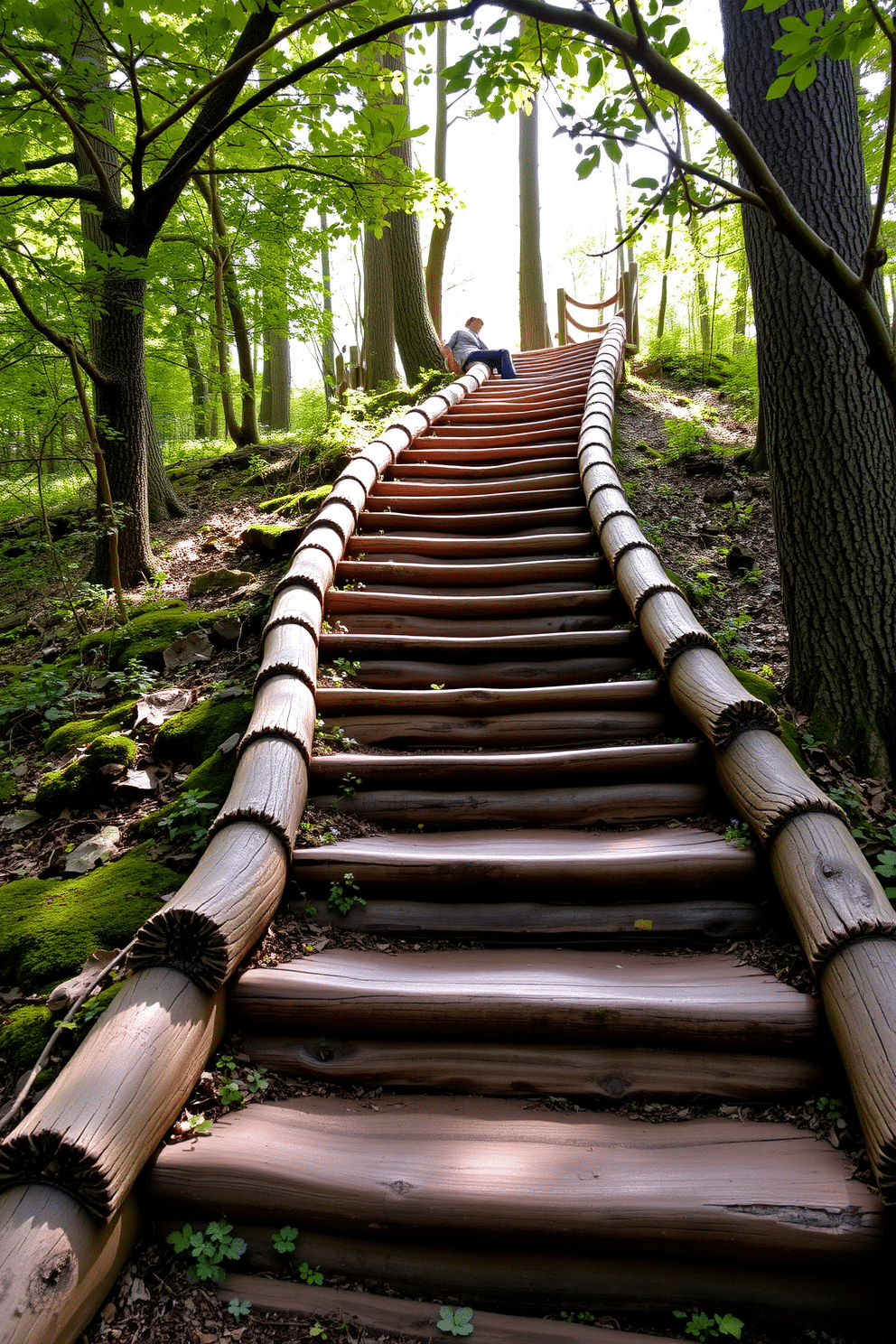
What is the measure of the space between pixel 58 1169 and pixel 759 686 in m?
3.37

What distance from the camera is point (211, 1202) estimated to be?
5.88 ft

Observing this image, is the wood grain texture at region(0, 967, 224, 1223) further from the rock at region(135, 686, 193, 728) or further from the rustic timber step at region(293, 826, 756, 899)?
the rock at region(135, 686, 193, 728)

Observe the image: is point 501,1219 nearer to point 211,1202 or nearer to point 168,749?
point 211,1202

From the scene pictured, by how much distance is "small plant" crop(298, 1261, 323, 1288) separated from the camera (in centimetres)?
169

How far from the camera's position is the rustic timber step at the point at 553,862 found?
2555 mm

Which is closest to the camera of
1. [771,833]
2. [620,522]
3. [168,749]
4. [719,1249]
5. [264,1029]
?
[719,1249]

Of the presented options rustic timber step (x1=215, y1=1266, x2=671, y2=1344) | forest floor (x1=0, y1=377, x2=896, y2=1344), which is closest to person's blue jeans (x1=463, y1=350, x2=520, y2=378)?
forest floor (x1=0, y1=377, x2=896, y2=1344)

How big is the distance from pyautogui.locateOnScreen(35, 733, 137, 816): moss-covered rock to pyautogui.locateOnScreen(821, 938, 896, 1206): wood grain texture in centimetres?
306

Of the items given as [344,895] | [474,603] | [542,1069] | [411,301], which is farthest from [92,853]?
[411,301]

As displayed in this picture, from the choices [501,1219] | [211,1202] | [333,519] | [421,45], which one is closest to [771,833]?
[501,1219]

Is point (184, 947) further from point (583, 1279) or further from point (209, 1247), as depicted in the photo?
point (583, 1279)

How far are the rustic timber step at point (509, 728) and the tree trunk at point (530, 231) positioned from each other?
13443mm

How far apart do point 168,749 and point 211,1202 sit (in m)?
2.25

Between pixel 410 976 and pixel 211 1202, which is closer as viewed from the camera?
pixel 211 1202
